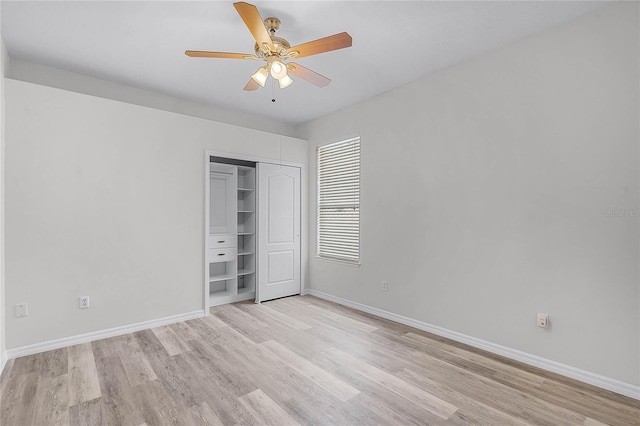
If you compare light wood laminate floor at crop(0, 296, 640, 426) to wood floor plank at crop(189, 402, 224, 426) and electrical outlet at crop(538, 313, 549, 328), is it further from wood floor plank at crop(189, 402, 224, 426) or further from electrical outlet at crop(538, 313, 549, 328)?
electrical outlet at crop(538, 313, 549, 328)

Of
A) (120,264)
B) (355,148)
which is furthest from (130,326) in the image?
(355,148)

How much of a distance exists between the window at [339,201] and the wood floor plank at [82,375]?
9.84ft

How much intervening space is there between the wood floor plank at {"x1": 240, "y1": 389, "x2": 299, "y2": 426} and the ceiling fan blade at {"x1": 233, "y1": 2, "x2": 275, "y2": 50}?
2.48m

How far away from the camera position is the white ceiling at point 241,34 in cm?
236

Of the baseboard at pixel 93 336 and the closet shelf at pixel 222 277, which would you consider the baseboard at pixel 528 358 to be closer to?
the closet shelf at pixel 222 277

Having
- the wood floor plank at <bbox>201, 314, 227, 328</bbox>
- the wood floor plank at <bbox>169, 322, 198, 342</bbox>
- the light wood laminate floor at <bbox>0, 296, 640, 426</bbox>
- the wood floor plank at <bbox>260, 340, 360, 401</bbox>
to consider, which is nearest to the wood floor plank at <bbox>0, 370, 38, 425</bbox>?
the light wood laminate floor at <bbox>0, 296, 640, 426</bbox>

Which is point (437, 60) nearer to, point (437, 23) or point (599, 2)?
point (437, 23)

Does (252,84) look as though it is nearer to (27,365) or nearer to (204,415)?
(204,415)

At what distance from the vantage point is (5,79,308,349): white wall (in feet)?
9.55

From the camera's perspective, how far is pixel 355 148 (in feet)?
14.4

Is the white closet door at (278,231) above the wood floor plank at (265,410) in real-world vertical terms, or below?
above

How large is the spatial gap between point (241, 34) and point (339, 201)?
254 centimetres

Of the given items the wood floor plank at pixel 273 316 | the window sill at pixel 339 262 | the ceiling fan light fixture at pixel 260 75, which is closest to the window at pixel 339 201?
the window sill at pixel 339 262

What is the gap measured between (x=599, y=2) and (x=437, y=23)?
1.11m
